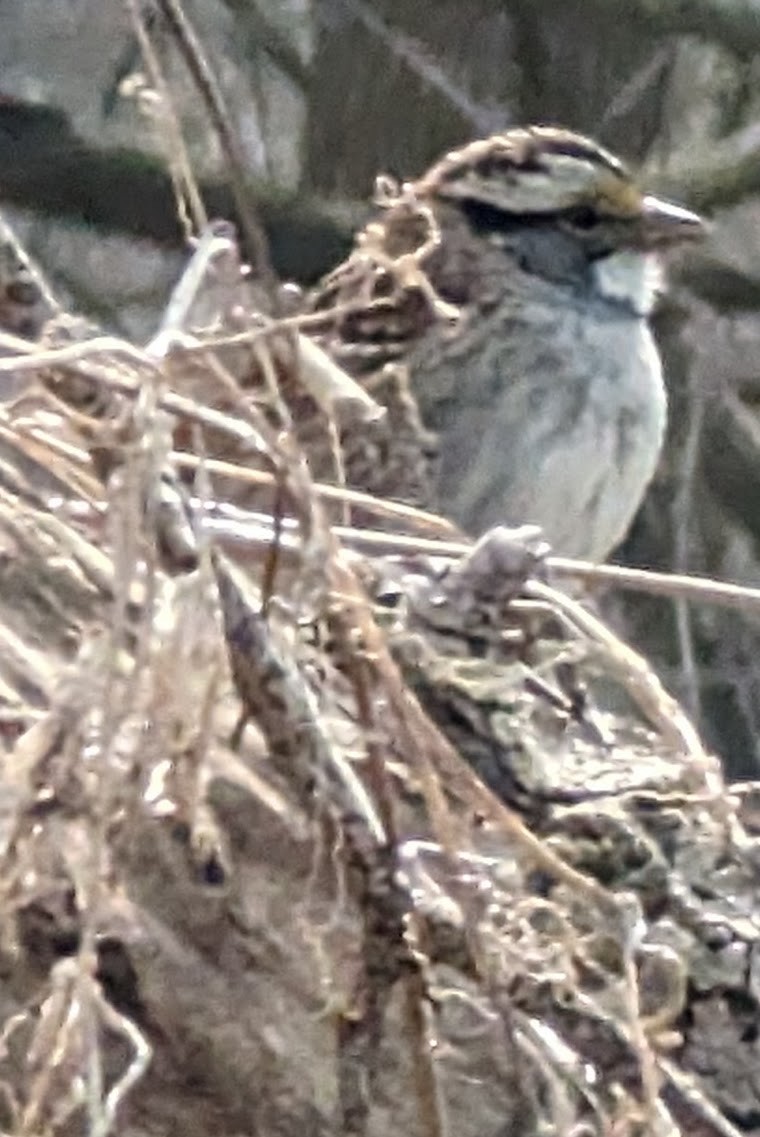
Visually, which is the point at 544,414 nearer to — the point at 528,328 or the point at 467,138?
the point at 528,328

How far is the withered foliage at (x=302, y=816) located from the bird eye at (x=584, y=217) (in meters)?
1.08

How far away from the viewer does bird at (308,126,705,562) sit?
254 cm

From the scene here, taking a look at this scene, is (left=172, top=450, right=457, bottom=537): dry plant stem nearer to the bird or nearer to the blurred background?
the bird

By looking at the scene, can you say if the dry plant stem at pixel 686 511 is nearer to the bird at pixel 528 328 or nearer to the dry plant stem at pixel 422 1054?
the bird at pixel 528 328

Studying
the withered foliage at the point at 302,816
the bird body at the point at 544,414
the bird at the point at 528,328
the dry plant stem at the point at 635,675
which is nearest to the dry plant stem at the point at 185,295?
the withered foliage at the point at 302,816

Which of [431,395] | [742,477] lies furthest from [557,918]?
[742,477]

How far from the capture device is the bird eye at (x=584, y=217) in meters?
2.89

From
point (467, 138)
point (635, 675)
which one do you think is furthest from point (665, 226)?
point (635, 675)

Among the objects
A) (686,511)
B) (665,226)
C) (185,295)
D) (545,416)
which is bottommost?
(686,511)

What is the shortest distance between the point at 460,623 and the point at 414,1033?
10.2 inches

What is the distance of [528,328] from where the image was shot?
8.93 ft

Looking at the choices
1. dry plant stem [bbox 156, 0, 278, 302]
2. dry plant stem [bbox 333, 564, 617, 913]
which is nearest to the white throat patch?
dry plant stem [bbox 333, 564, 617, 913]

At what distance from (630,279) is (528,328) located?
0.20 meters

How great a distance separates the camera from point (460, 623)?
1.71 m
